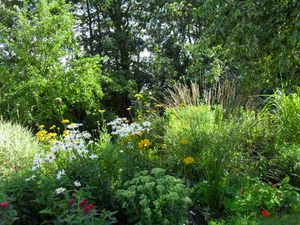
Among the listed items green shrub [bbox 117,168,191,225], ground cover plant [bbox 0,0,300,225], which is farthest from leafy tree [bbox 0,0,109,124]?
green shrub [bbox 117,168,191,225]

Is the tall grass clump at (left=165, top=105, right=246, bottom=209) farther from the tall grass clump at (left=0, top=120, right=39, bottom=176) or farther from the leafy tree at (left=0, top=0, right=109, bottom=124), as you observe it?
the leafy tree at (left=0, top=0, right=109, bottom=124)

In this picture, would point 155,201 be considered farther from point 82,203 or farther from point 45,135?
point 45,135

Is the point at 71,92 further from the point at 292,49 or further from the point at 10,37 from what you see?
the point at 292,49

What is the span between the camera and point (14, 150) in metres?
5.63

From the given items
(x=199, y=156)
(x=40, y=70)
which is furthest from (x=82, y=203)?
(x=40, y=70)

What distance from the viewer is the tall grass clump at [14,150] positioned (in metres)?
5.10

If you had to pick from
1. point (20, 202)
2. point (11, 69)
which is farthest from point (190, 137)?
point (11, 69)

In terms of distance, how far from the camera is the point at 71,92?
1080 cm

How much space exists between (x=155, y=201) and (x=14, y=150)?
10.9 feet

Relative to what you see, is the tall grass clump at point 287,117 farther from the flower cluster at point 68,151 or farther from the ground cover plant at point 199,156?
the flower cluster at point 68,151

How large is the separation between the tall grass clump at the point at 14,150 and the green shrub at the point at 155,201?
2.11 metres

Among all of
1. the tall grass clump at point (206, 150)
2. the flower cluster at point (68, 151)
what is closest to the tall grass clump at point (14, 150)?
the flower cluster at point (68, 151)

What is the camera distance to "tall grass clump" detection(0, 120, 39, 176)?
510 centimetres

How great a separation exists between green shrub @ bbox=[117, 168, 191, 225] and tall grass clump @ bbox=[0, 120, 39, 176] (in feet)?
6.92
